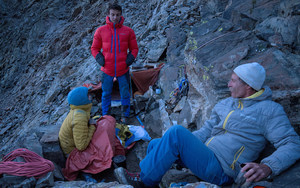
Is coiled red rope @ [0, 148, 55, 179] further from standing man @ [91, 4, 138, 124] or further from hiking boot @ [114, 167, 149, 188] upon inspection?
standing man @ [91, 4, 138, 124]

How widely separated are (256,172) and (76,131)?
2.45 metres

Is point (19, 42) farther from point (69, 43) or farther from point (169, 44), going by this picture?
point (169, 44)

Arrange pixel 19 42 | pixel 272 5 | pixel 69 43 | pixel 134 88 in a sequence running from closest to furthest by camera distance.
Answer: pixel 272 5, pixel 134 88, pixel 69 43, pixel 19 42

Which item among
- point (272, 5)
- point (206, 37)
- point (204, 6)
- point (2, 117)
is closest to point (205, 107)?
point (206, 37)

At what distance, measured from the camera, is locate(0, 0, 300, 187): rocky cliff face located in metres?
3.26

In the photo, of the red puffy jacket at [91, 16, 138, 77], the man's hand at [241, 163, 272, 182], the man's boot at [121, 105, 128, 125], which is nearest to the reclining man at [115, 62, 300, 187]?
the man's hand at [241, 163, 272, 182]

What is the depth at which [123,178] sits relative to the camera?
2.38m

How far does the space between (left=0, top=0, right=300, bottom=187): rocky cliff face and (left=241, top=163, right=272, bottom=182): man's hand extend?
1.13 meters

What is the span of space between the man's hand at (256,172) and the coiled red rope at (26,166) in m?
2.07

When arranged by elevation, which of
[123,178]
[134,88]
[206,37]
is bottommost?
[134,88]

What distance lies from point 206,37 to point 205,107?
1425mm

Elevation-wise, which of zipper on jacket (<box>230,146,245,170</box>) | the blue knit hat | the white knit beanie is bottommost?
zipper on jacket (<box>230,146,245,170</box>)

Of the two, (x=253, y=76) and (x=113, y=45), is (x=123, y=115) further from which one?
(x=253, y=76)

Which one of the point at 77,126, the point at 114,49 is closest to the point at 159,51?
the point at 114,49
